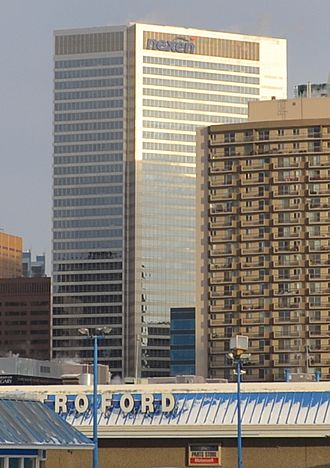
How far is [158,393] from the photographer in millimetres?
96312

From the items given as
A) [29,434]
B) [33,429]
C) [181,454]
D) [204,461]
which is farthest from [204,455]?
[29,434]

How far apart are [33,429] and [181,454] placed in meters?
26.2

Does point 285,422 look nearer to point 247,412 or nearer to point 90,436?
point 247,412

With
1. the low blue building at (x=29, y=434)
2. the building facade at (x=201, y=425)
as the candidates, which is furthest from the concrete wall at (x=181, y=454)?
the low blue building at (x=29, y=434)

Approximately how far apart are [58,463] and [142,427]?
5.82 meters

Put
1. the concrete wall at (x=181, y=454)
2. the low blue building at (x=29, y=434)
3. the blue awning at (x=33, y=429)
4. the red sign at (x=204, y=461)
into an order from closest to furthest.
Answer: the low blue building at (x=29, y=434)
the blue awning at (x=33, y=429)
the concrete wall at (x=181, y=454)
the red sign at (x=204, y=461)

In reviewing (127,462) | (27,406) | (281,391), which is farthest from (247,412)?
(27,406)

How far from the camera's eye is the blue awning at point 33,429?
68.1 m

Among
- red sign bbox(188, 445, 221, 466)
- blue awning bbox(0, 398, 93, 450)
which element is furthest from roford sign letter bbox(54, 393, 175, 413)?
blue awning bbox(0, 398, 93, 450)

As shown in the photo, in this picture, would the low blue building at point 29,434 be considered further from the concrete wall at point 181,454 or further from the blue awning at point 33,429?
the concrete wall at point 181,454

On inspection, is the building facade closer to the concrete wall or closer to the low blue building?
the concrete wall

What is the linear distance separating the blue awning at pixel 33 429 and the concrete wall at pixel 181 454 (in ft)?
64.3

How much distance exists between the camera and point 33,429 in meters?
70.8

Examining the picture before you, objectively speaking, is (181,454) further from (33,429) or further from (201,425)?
(33,429)
